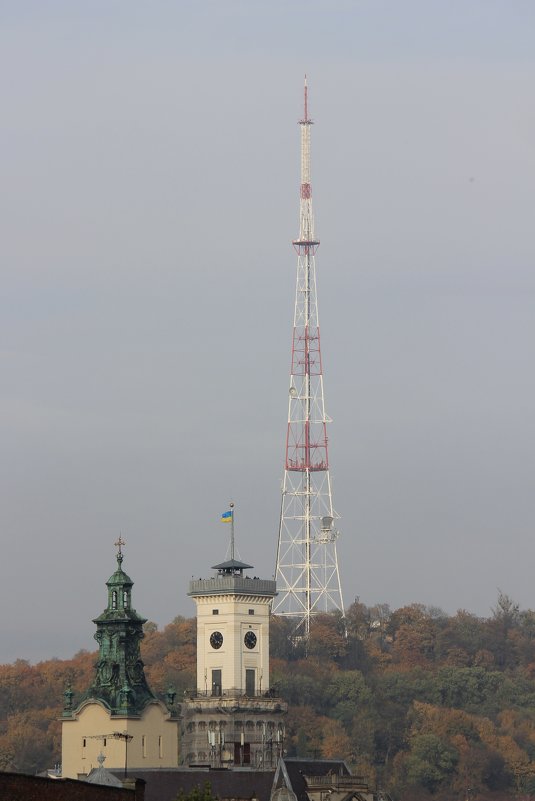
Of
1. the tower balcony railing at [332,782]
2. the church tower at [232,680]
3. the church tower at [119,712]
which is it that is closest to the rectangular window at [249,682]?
the church tower at [232,680]

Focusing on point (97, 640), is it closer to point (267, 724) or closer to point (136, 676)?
point (136, 676)

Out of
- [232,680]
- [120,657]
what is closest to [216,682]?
[232,680]

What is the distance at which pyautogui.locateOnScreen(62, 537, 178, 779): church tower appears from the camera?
16850 cm

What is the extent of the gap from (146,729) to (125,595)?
37.5ft

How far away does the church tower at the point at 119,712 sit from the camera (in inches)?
6634

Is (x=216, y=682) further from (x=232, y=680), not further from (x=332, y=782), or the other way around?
(x=332, y=782)

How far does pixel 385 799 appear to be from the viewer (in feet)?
593

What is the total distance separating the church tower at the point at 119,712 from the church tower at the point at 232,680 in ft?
52.5

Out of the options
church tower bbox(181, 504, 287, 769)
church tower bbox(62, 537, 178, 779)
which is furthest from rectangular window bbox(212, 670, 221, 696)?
church tower bbox(62, 537, 178, 779)

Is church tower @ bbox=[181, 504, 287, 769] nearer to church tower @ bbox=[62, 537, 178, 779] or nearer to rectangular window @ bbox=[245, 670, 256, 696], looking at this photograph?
rectangular window @ bbox=[245, 670, 256, 696]

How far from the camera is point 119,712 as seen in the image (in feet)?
557

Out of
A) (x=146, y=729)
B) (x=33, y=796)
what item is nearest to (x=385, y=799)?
(x=146, y=729)

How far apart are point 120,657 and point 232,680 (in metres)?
22.6

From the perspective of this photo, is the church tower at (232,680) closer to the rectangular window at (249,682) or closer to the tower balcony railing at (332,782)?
the rectangular window at (249,682)
